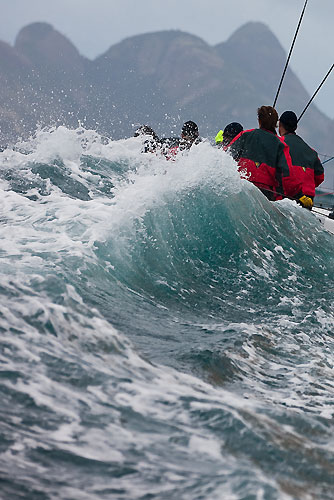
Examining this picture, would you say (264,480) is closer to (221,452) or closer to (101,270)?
(221,452)

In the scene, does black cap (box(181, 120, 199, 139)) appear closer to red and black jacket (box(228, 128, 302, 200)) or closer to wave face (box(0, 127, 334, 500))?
red and black jacket (box(228, 128, 302, 200))

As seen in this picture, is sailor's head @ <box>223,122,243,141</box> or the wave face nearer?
the wave face

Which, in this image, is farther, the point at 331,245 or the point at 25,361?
the point at 331,245

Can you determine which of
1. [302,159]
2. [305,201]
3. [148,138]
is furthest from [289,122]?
[148,138]

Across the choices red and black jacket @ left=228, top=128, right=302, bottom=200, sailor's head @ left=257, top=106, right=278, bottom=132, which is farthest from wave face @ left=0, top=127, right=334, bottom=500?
sailor's head @ left=257, top=106, right=278, bottom=132

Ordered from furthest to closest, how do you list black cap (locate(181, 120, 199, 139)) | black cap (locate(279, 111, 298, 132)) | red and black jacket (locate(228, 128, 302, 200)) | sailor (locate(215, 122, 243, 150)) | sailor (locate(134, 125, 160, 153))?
sailor (locate(134, 125, 160, 153)) → black cap (locate(181, 120, 199, 139)) → sailor (locate(215, 122, 243, 150)) → black cap (locate(279, 111, 298, 132)) → red and black jacket (locate(228, 128, 302, 200))

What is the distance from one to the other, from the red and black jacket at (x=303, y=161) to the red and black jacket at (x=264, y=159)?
0.17m

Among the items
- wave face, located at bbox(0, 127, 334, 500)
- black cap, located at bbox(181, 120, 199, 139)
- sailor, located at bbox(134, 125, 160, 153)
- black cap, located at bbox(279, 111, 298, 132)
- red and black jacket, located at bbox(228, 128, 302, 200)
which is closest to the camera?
wave face, located at bbox(0, 127, 334, 500)

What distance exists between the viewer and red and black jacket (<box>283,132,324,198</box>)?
7.07 metres

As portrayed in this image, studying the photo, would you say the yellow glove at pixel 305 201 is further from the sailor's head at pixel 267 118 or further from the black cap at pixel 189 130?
the black cap at pixel 189 130

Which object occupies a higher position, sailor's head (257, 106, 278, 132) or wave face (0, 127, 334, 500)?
sailor's head (257, 106, 278, 132)

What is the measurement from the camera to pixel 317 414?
287cm

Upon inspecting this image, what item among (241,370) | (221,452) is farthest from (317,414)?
(221,452)

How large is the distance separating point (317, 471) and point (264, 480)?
0.29m
